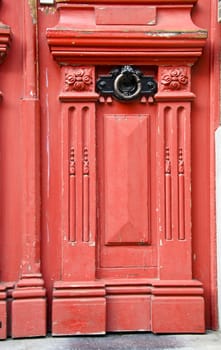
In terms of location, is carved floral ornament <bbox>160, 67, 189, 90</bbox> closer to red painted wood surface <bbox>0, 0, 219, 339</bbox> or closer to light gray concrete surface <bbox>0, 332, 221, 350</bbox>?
red painted wood surface <bbox>0, 0, 219, 339</bbox>

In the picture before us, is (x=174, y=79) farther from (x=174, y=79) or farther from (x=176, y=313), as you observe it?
(x=176, y=313)

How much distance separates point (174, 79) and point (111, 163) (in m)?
1.00

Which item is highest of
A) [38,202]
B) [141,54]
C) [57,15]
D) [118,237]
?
[57,15]

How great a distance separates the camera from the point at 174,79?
5.32 metres

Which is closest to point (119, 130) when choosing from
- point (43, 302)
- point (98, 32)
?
point (98, 32)

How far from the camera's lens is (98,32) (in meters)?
5.23

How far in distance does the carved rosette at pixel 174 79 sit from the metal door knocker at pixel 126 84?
10 cm

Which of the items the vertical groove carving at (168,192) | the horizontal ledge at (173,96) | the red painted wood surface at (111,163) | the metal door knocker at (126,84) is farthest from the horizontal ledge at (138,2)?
the vertical groove carving at (168,192)

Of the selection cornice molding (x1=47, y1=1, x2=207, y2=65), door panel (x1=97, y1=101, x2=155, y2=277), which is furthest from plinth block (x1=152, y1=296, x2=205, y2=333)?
cornice molding (x1=47, y1=1, x2=207, y2=65)

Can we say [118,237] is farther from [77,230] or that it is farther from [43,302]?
[43,302]

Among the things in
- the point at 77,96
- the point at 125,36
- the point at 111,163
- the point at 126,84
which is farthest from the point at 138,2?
the point at 111,163

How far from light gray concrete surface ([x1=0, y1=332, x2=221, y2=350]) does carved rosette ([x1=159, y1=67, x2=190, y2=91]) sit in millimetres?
2343

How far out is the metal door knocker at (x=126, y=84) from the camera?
17.5 ft

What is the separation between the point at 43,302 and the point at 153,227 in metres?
1.25
